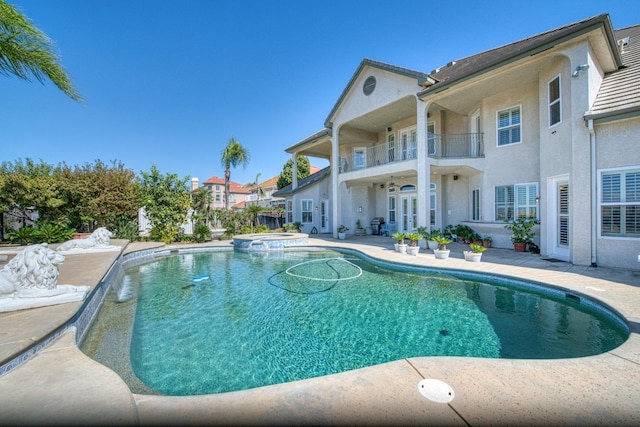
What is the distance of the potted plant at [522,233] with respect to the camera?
10.7 m

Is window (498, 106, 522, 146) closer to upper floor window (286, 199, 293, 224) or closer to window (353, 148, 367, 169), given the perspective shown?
window (353, 148, 367, 169)

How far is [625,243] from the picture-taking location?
25.4ft

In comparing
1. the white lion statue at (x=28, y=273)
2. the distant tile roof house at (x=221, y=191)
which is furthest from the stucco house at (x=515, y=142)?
the distant tile roof house at (x=221, y=191)

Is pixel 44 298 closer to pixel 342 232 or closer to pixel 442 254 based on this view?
pixel 442 254

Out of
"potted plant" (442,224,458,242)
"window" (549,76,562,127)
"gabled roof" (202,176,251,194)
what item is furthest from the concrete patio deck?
"gabled roof" (202,176,251,194)

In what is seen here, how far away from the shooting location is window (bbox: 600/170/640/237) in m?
7.58

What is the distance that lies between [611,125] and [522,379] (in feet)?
29.6

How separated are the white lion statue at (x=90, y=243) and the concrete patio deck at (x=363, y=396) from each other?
10137 millimetres

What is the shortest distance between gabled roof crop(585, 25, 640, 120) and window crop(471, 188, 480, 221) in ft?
18.3

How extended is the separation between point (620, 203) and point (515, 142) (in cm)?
477

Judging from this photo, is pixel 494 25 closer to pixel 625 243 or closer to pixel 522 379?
pixel 625 243

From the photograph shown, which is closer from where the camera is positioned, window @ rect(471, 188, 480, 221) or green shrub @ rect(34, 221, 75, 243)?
window @ rect(471, 188, 480, 221)

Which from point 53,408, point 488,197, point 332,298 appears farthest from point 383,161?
point 53,408

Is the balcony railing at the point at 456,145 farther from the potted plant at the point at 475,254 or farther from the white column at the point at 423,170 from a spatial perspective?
the potted plant at the point at 475,254
